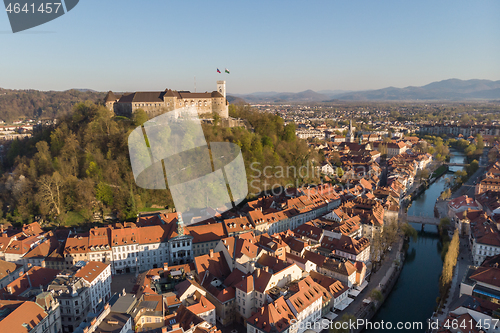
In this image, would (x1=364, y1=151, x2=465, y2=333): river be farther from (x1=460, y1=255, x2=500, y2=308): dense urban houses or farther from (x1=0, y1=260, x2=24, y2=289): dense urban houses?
(x1=0, y1=260, x2=24, y2=289): dense urban houses

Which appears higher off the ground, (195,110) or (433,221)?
(195,110)

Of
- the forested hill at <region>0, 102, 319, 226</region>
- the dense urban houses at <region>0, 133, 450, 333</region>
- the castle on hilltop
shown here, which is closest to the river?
the dense urban houses at <region>0, 133, 450, 333</region>

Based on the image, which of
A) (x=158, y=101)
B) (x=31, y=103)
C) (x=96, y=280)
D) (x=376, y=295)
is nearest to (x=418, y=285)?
(x=376, y=295)

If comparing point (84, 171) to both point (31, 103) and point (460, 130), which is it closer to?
point (31, 103)

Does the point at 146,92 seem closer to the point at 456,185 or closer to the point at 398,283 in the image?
the point at 398,283

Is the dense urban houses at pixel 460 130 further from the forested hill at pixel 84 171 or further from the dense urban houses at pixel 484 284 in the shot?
the dense urban houses at pixel 484 284

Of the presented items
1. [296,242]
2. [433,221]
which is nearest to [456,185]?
[433,221]

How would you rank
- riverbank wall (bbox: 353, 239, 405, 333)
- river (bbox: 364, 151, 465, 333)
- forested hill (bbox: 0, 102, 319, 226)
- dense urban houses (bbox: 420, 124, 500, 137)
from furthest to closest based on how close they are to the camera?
1. dense urban houses (bbox: 420, 124, 500, 137)
2. forested hill (bbox: 0, 102, 319, 226)
3. river (bbox: 364, 151, 465, 333)
4. riverbank wall (bbox: 353, 239, 405, 333)
